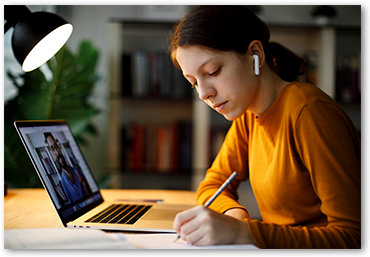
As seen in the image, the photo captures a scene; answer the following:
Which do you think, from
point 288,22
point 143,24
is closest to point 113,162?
point 143,24

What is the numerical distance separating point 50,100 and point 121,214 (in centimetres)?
127

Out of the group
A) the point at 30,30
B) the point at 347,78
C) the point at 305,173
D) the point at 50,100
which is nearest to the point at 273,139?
the point at 305,173

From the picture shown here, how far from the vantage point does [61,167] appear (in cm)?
83

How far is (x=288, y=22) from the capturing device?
2.27 meters

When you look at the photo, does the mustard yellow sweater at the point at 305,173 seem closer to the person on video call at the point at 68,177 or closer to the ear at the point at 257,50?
the ear at the point at 257,50

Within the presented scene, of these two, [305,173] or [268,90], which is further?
[268,90]

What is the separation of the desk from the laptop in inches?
2.6

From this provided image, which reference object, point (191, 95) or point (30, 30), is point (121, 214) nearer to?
point (30, 30)

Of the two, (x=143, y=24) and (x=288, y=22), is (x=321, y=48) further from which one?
Result: (x=143, y=24)

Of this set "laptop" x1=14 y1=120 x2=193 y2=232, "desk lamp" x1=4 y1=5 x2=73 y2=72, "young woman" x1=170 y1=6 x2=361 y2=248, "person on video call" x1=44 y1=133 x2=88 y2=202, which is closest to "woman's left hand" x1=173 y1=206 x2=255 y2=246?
"young woman" x1=170 y1=6 x2=361 y2=248

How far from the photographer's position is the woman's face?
2.27ft

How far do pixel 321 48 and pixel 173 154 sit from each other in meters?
1.24

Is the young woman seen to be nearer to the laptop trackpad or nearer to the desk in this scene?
Answer: the laptop trackpad

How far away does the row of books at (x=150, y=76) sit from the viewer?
205 cm
